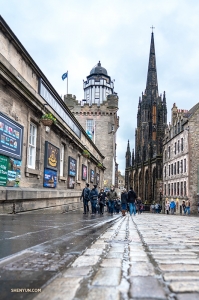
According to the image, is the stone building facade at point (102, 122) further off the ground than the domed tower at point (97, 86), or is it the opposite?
the domed tower at point (97, 86)

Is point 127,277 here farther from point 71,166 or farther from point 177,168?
point 177,168

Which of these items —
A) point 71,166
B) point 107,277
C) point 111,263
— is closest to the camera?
point 107,277

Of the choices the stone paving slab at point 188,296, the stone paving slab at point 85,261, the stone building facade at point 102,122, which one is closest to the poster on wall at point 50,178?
the stone paving slab at point 85,261

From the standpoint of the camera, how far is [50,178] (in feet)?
49.3

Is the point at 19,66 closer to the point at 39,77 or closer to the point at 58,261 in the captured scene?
the point at 39,77

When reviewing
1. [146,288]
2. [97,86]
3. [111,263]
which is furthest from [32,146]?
[97,86]

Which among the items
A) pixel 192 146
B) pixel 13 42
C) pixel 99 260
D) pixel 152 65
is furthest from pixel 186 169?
pixel 152 65

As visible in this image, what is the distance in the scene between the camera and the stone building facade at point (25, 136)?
1025cm

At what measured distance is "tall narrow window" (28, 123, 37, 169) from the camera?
42.6 feet

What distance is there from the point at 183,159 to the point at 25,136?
3731cm

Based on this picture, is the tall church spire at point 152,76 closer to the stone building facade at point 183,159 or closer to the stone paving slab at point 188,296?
the stone building facade at point 183,159

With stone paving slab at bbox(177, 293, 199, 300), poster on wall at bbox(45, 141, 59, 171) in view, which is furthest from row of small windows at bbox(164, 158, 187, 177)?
stone paving slab at bbox(177, 293, 199, 300)

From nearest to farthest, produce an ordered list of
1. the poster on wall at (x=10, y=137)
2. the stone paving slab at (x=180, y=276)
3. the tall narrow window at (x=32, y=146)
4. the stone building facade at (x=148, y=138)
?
the stone paving slab at (x=180, y=276), the poster on wall at (x=10, y=137), the tall narrow window at (x=32, y=146), the stone building facade at (x=148, y=138)

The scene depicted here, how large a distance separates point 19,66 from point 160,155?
58.6m
